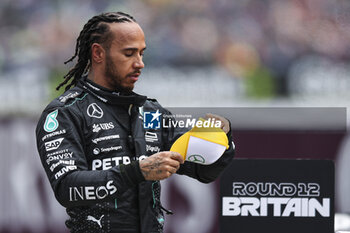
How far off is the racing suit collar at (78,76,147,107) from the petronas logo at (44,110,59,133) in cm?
17

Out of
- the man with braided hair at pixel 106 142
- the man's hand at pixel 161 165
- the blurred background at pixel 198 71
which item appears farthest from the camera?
the blurred background at pixel 198 71

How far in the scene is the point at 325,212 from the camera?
9.61ft

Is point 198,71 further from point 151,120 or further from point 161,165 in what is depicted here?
point 161,165

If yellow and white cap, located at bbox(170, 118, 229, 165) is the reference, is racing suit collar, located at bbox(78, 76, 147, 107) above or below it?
above

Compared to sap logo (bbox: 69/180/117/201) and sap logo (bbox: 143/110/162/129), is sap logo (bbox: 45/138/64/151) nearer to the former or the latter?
sap logo (bbox: 69/180/117/201)

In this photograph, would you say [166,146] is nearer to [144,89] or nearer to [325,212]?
[325,212]

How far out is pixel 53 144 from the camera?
216cm

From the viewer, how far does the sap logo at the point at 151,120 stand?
7.57ft

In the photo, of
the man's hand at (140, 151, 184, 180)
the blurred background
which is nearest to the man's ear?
the man's hand at (140, 151, 184, 180)

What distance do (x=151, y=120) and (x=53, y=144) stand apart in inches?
14.6

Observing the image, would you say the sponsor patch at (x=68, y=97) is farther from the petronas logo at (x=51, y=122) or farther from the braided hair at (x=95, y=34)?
the braided hair at (x=95, y=34)

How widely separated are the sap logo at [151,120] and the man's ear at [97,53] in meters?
0.26

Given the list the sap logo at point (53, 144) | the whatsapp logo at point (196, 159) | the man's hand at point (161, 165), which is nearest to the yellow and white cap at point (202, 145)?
the whatsapp logo at point (196, 159)

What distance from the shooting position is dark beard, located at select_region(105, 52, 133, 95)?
225 centimetres
